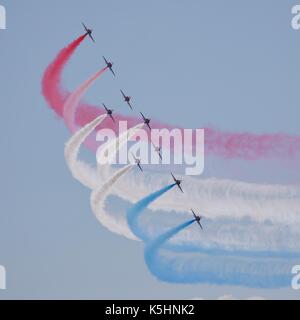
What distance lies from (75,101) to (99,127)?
2.94 feet

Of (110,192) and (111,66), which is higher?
(111,66)
